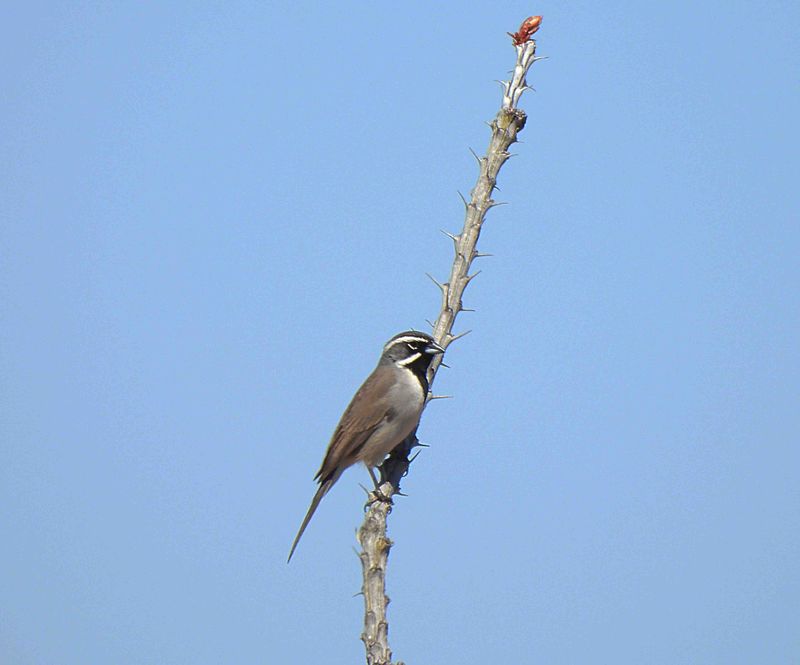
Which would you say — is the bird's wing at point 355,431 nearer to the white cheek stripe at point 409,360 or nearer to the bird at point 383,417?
the bird at point 383,417

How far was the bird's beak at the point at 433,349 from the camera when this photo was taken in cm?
879

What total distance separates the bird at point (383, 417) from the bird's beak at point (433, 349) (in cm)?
5

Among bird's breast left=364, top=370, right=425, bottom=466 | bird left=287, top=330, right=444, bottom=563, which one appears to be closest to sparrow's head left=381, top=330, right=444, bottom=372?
bird left=287, top=330, right=444, bottom=563

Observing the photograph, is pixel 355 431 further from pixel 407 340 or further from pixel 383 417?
pixel 407 340

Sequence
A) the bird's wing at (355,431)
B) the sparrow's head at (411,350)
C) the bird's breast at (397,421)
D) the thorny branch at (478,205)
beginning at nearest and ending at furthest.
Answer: the thorny branch at (478,205) < the sparrow's head at (411,350) < the bird's breast at (397,421) < the bird's wing at (355,431)

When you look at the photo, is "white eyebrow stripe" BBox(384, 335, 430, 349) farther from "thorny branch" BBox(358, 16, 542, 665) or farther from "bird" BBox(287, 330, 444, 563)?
"thorny branch" BBox(358, 16, 542, 665)

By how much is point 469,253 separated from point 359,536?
2556 mm

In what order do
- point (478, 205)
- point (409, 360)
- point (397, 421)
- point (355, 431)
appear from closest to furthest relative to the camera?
1. point (478, 205)
2. point (397, 421)
3. point (355, 431)
4. point (409, 360)

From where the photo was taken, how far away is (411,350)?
31.7ft

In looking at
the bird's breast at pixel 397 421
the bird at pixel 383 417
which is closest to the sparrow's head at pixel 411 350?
the bird at pixel 383 417

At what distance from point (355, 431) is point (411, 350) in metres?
0.92

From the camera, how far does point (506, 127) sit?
863 centimetres

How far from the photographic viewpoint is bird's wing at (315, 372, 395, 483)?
952 centimetres

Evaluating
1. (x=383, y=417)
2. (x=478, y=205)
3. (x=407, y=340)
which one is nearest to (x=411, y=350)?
(x=407, y=340)
